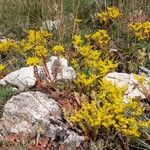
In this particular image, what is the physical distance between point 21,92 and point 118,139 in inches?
44.9

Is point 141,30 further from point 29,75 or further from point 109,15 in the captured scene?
point 29,75

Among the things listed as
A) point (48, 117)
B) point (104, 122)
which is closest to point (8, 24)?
point (48, 117)

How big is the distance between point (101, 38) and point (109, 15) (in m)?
0.64

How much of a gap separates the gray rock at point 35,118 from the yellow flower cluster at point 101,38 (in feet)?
3.99

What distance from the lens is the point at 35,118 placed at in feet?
13.4

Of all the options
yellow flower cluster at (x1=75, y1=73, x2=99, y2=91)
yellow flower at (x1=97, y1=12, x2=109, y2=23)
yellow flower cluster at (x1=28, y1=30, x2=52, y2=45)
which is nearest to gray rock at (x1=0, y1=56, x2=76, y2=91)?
yellow flower cluster at (x1=75, y1=73, x2=99, y2=91)

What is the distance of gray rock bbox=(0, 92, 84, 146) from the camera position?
400 centimetres

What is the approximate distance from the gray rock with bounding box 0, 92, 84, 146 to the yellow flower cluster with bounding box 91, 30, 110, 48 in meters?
1.22

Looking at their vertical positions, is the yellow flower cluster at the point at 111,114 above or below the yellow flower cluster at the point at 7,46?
above

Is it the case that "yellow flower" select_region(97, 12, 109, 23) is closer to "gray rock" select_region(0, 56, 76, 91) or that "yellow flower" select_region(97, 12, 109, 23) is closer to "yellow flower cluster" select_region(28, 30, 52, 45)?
"yellow flower cluster" select_region(28, 30, 52, 45)

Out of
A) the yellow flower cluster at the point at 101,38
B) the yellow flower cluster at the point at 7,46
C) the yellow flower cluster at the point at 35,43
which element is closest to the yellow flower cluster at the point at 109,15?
the yellow flower cluster at the point at 101,38

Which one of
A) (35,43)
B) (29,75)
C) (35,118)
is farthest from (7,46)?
(35,118)

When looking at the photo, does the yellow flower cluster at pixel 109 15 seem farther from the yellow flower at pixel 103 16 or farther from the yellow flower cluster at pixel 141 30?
the yellow flower cluster at pixel 141 30

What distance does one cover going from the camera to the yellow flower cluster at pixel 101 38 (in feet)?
17.2
